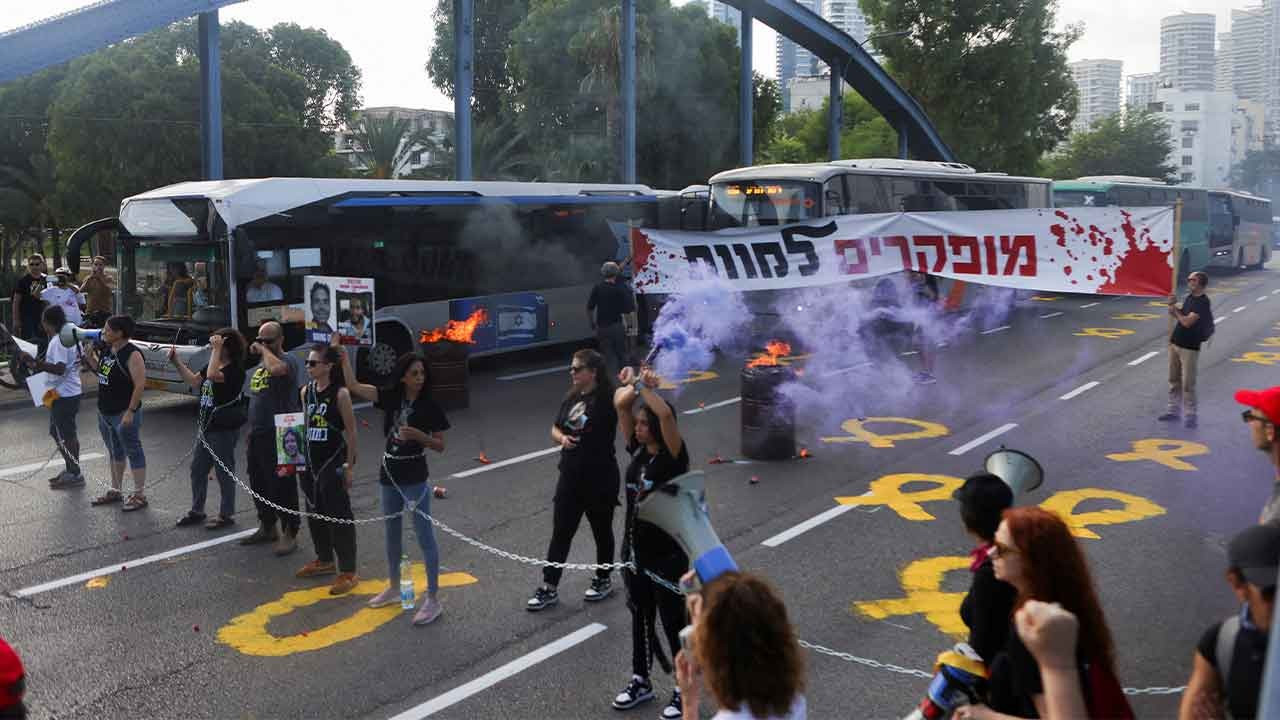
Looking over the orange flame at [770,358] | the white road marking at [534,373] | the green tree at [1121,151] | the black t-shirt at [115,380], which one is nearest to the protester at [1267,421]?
the orange flame at [770,358]

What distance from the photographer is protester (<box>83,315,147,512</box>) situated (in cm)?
1000

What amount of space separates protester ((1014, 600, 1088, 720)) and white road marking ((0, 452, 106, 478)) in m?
11.4

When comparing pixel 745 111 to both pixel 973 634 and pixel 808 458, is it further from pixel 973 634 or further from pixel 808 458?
pixel 973 634

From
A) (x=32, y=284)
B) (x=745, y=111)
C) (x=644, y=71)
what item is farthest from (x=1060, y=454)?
(x=644, y=71)

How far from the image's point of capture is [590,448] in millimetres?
7340

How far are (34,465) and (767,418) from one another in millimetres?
7928

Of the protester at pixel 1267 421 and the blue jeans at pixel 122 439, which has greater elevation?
the protester at pixel 1267 421

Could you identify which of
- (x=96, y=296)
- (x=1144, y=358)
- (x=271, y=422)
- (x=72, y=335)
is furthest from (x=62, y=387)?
(x=1144, y=358)

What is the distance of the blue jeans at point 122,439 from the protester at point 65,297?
6.72m

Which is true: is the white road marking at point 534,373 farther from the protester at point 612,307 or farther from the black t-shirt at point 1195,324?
the black t-shirt at point 1195,324

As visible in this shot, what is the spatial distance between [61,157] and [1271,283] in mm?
38839

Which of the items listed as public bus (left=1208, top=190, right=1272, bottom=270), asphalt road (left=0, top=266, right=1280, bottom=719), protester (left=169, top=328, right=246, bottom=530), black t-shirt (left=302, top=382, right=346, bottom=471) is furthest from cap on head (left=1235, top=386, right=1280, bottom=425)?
public bus (left=1208, top=190, right=1272, bottom=270)

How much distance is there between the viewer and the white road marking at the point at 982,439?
12438 millimetres

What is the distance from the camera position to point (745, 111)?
38281 millimetres
